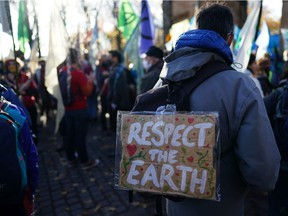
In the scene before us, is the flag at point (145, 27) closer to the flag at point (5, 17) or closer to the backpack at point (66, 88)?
the backpack at point (66, 88)

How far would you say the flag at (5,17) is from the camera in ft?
10.9

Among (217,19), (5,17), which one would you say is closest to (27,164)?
(217,19)

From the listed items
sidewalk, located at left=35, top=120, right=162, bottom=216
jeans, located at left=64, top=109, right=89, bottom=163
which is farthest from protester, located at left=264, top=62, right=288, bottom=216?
jeans, located at left=64, top=109, right=89, bottom=163

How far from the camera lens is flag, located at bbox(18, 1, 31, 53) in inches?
186

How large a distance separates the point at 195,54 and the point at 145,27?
506cm

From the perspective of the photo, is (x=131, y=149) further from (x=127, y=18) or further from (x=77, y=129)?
(x=127, y=18)

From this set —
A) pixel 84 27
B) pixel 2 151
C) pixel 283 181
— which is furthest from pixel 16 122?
pixel 84 27

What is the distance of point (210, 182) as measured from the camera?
146 centimetres

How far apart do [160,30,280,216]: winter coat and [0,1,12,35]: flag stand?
244 cm

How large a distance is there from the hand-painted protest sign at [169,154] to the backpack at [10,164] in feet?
2.31

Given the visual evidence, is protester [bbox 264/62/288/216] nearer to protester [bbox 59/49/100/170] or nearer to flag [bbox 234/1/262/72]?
flag [bbox 234/1/262/72]

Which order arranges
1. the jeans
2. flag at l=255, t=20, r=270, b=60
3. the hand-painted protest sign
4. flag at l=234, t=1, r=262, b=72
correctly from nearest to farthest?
the hand-painted protest sign, flag at l=234, t=1, r=262, b=72, the jeans, flag at l=255, t=20, r=270, b=60

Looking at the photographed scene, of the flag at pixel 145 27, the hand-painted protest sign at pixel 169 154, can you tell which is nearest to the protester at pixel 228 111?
the hand-painted protest sign at pixel 169 154

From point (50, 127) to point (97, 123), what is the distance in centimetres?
152
